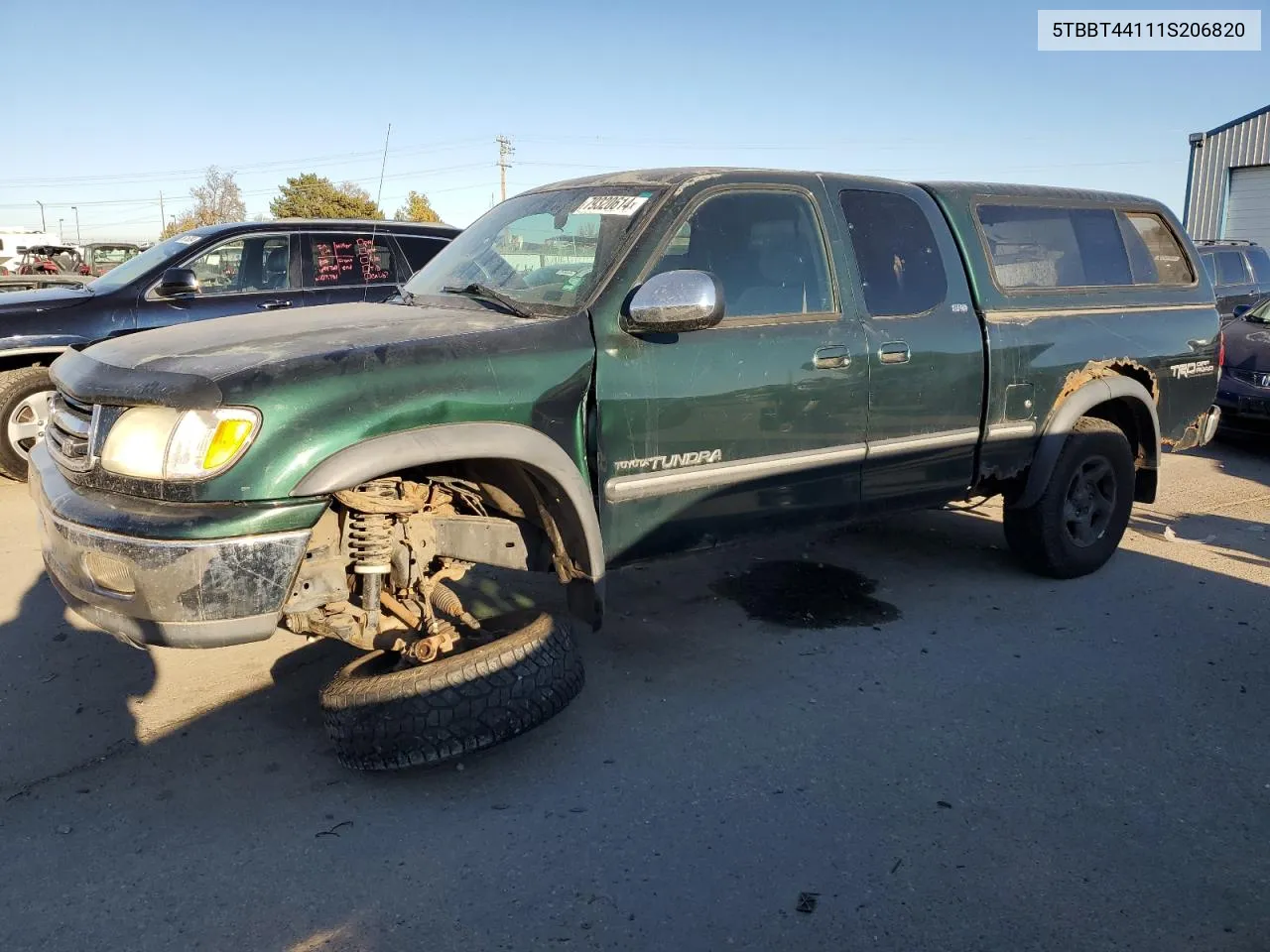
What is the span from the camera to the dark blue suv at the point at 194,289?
6445 millimetres

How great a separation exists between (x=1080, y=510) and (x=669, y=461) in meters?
2.77

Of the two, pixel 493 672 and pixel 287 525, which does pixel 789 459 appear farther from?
pixel 287 525

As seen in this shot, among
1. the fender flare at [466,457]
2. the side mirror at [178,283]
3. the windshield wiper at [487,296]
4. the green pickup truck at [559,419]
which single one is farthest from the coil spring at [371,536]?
the side mirror at [178,283]

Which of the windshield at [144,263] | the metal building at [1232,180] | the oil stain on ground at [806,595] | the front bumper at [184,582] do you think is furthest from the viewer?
the metal building at [1232,180]

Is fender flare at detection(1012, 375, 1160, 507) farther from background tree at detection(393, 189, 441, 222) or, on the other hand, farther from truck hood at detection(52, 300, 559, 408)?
background tree at detection(393, 189, 441, 222)

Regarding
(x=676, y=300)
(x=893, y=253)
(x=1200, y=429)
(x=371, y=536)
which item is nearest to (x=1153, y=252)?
(x=1200, y=429)

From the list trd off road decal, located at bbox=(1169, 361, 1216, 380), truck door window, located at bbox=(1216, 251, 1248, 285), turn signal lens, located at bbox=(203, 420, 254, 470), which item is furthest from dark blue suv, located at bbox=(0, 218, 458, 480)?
truck door window, located at bbox=(1216, 251, 1248, 285)

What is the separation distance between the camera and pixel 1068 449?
4.88 meters

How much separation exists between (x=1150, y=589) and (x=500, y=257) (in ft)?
12.3

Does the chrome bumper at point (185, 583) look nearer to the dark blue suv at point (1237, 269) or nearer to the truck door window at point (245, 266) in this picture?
the truck door window at point (245, 266)

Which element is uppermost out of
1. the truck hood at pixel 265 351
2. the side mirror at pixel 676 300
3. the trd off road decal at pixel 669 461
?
the side mirror at pixel 676 300

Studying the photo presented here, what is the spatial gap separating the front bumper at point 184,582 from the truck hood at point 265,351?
0.40 meters

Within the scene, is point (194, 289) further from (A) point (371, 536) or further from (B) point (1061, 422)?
(B) point (1061, 422)

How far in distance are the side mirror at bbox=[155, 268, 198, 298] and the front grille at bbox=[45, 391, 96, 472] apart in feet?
11.0
